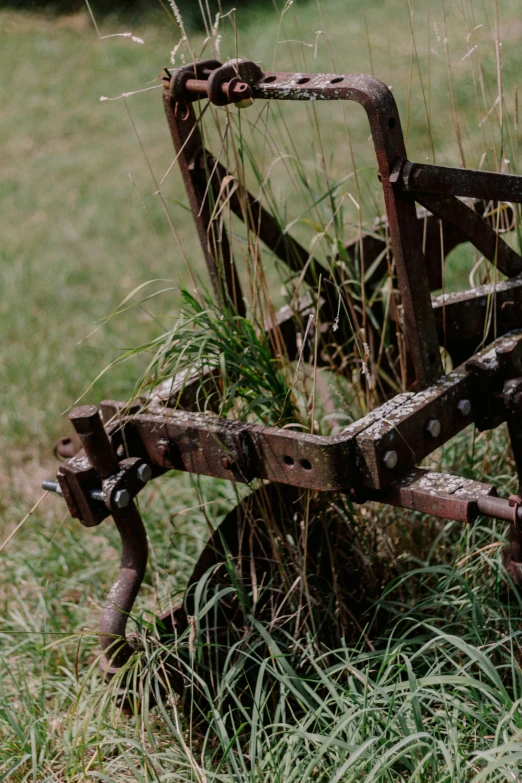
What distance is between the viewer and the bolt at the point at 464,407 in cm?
217

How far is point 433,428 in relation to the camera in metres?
2.09

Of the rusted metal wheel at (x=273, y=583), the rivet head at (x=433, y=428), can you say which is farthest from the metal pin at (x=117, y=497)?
the rivet head at (x=433, y=428)

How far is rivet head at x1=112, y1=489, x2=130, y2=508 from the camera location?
7.02 ft

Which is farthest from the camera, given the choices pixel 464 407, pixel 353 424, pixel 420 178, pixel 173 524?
pixel 173 524

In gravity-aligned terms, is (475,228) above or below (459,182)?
below

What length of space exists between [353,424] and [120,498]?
569mm

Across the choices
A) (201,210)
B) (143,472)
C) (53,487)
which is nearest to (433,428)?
(143,472)

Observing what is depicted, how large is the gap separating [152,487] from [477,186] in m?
1.96

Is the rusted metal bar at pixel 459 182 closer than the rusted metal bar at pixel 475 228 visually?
Yes

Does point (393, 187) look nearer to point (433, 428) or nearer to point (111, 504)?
point (433, 428)

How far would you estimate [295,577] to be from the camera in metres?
2.55

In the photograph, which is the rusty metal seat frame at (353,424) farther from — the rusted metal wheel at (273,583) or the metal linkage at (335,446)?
the rusted metal wheel at (273,583)

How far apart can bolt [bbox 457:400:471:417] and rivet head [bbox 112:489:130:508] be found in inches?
31.8

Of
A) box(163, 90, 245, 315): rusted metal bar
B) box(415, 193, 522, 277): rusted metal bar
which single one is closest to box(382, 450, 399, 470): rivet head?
box(415, 193, 522, 277): rusted metal bar
